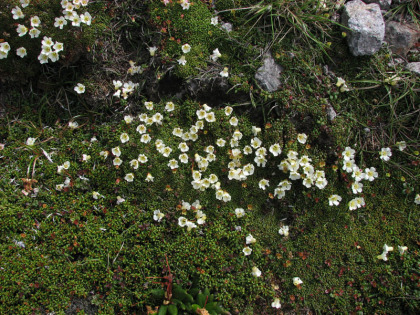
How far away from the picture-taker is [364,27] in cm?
421

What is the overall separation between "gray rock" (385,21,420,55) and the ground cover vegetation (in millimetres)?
173

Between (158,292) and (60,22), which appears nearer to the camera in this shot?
(158,292)

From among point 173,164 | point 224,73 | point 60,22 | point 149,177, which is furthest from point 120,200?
point 60,22

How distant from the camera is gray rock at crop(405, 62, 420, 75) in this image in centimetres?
440

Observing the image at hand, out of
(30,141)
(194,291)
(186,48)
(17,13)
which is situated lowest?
(194,291)

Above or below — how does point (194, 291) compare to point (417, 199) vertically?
below

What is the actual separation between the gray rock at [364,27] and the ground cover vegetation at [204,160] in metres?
0.17

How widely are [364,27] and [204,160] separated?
271 cm

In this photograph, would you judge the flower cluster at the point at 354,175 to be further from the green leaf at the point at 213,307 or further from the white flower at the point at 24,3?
the white flower at the point at 24,3

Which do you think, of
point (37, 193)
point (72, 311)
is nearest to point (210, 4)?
point (37, 193)

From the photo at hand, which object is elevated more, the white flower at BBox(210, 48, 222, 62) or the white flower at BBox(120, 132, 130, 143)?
the white flower at BBox(210, 48, 222, 62)

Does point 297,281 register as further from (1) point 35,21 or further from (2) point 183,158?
(1) point 35,21

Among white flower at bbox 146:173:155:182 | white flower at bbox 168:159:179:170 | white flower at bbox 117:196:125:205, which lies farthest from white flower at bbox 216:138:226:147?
white flower at bbox 117:196:125:205

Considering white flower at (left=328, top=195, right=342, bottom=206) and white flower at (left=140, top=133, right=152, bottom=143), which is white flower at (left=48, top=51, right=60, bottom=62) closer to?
white flower at (left=140, top=133, right=152, bottom=143)
